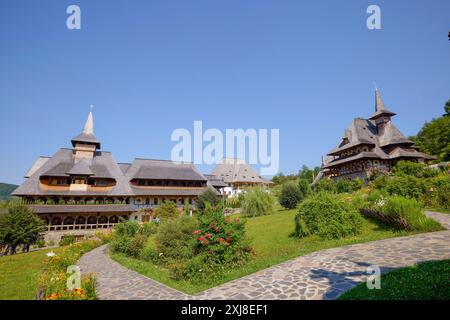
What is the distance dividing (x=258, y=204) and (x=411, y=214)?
1515 cm

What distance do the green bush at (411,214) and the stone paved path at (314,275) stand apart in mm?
696

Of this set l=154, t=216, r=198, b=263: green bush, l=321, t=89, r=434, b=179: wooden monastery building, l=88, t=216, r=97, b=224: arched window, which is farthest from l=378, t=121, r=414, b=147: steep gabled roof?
l=88, t=216, r=97, b=224: arched window

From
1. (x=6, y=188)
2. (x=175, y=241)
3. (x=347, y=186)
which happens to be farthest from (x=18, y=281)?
(x=6, y=188)

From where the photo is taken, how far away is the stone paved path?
5957mm

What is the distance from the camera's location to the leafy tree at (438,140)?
1523 inches

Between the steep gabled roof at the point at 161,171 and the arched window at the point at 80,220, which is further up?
the steep gabled roof at the point at 161,171

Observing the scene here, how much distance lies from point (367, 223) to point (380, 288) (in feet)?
29.2

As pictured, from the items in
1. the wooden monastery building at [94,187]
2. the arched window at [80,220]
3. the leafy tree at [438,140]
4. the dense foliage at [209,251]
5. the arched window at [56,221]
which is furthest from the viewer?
the leafy tree at [438,140]

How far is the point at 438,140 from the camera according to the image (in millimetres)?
41844

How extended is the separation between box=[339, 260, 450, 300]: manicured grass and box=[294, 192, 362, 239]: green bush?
546cm

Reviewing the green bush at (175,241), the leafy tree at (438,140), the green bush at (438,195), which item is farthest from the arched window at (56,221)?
the leafy tree at (438,140)

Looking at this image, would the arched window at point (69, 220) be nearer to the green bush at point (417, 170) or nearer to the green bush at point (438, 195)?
the green bush at point (438, 195)

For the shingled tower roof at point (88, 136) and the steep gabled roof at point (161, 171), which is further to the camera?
the steep gabled roof at point (161, 171)

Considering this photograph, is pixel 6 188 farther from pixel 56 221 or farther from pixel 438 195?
pixel 438 195
